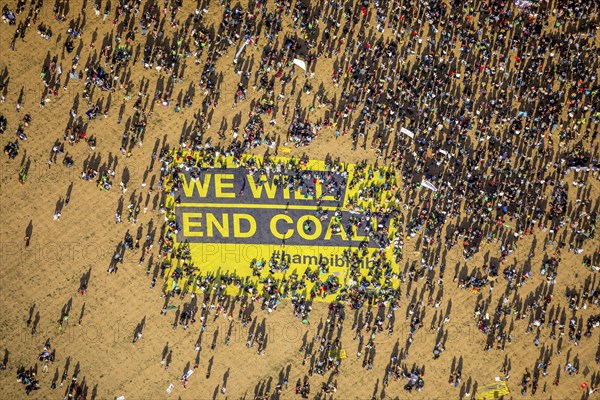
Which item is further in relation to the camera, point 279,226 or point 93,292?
point 279,226

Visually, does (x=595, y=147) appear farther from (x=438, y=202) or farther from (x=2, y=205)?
(x=2, y=205)

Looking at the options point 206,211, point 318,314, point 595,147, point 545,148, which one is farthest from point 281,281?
point 595,147

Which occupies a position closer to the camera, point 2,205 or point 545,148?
point 2,205

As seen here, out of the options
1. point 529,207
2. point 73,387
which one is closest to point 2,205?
point 73,387

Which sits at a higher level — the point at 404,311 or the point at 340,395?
the point at 404,311

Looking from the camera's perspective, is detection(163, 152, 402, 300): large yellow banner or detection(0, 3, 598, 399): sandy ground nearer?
detection(0, 3, 598, 399): sandy ground

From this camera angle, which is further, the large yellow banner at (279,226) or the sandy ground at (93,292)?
the large yellow banner at (279,226)

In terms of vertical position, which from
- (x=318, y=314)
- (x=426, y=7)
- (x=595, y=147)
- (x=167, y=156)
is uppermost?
(x=426, y=7)

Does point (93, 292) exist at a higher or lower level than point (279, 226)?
lower
